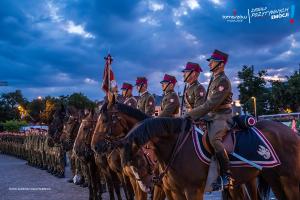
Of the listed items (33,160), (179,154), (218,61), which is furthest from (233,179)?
(33,160)

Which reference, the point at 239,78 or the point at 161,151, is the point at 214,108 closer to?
the point at 161,151

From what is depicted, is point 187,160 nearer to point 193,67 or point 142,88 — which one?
point 193,67

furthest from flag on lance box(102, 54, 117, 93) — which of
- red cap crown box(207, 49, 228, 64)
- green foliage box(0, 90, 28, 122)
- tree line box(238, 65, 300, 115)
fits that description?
green foliage box(0, 90, 28, 122)

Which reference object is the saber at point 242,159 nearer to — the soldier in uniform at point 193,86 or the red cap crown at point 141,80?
the soldier in uniform at point 193,86

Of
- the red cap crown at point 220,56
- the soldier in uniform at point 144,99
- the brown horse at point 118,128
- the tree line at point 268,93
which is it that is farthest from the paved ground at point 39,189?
the tree line at point 268,93

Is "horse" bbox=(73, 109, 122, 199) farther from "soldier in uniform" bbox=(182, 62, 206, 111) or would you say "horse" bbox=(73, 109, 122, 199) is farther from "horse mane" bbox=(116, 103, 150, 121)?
"soldier in uniform" bbox=(182, 62, 206, 111)

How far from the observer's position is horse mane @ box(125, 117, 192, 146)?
607 centimetres

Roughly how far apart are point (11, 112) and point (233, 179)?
89.0 meters

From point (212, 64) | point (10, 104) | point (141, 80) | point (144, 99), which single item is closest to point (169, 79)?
point (144, 99)

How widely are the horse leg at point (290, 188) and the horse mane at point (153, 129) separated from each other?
6.29 ft

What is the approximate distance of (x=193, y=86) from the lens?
780 centimetres

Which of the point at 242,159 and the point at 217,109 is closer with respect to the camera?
the point at 242,159

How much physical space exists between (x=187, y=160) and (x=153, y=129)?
70 centimetres

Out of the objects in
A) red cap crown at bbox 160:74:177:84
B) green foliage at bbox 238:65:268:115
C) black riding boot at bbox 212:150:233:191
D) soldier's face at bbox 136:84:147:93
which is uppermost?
green foliage at bbox 238:65:268:115
